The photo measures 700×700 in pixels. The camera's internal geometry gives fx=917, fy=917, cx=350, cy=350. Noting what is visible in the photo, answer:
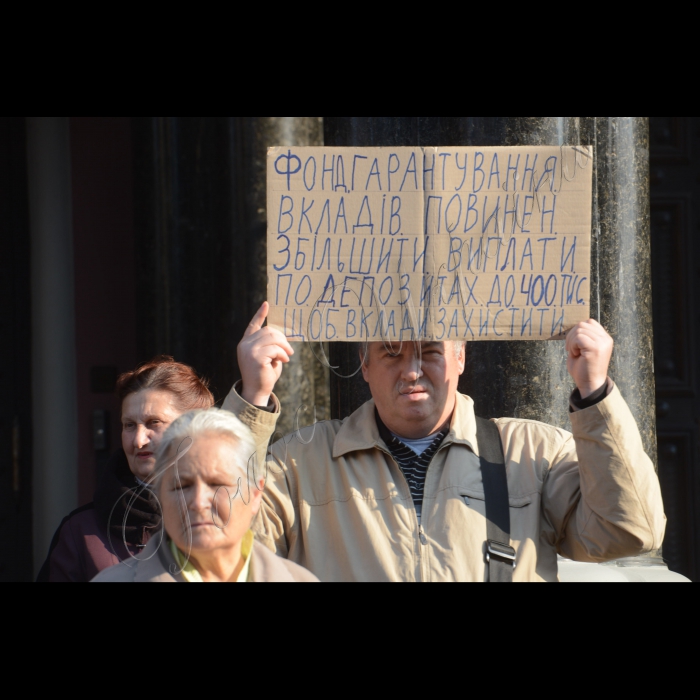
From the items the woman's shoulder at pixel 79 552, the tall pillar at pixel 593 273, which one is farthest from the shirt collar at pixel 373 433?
the tall pillar at pixel 593 273

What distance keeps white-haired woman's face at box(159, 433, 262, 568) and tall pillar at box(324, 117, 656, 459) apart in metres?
1.47

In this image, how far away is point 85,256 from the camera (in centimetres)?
450

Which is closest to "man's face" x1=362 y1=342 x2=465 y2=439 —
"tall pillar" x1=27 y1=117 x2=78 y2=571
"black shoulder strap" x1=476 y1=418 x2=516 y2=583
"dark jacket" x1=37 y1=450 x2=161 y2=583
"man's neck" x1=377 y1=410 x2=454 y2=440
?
"man's neck" x1=377 y1=410 x2=454 y2=440

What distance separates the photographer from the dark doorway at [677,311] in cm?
399

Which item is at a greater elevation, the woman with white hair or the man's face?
the man's face

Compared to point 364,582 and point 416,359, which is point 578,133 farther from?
point 364,582

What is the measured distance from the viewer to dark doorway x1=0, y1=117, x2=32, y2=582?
4328 millimetres

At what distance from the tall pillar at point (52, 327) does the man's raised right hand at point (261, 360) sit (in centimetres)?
257

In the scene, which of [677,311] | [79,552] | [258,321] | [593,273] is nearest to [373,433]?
[258,321]

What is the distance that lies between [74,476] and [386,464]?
2.66 metres

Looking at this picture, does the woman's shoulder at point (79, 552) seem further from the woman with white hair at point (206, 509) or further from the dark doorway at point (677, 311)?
the dark doorway at point (677, 311)

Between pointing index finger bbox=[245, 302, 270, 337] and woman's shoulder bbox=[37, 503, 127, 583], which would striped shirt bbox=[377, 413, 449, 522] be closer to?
pointing index finger bbox=[245, 302, 270, 337]

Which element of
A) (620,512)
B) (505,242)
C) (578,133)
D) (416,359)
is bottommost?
(620,512)

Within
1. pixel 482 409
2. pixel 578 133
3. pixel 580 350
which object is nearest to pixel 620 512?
pixel 580 350
